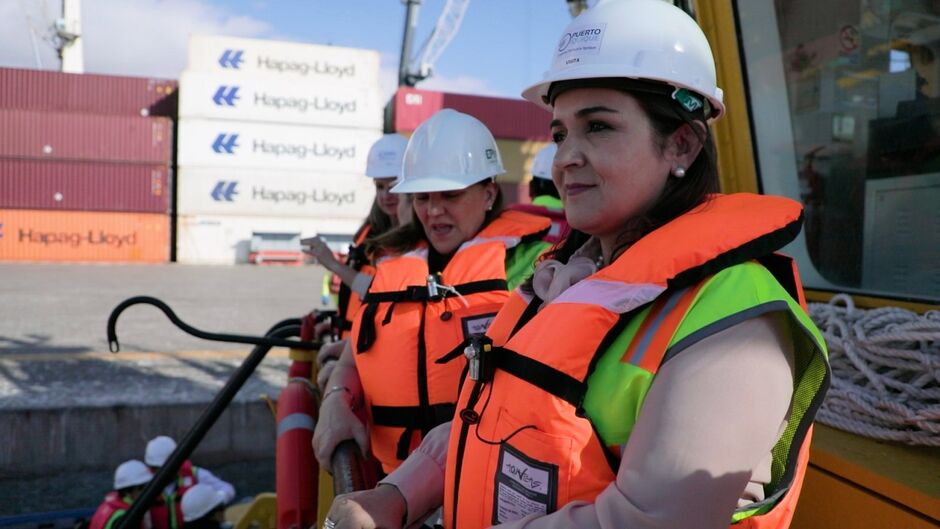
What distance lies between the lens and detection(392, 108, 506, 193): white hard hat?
2.51 meters

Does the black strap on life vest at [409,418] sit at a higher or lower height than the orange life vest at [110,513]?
higher

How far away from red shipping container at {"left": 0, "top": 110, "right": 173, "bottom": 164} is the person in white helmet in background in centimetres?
2696

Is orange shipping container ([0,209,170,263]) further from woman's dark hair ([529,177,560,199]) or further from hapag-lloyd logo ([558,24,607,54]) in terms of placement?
hapag-lloyd logo ([558,24,607,54])

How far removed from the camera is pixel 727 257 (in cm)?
111

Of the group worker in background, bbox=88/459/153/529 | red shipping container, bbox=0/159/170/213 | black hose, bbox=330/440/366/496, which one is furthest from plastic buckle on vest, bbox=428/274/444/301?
red shipping container, bbox=0/159/170/213

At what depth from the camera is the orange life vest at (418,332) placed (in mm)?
2207

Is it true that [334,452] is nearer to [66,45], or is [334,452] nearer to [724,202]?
[724,202]

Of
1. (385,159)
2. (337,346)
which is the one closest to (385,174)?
(385,159)

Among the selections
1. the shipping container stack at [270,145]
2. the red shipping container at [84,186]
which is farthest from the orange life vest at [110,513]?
the red shipping container at [84,186]

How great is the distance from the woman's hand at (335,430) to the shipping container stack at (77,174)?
28.7 m

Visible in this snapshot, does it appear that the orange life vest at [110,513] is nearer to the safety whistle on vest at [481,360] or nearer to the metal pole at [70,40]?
the safety whistle on vest at [481,360]

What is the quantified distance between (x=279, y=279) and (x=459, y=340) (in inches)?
683

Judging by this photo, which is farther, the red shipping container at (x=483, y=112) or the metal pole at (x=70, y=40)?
the metal pole at (x=70, y=40)

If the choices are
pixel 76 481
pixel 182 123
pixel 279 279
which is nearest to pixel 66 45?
pixel 182 123
